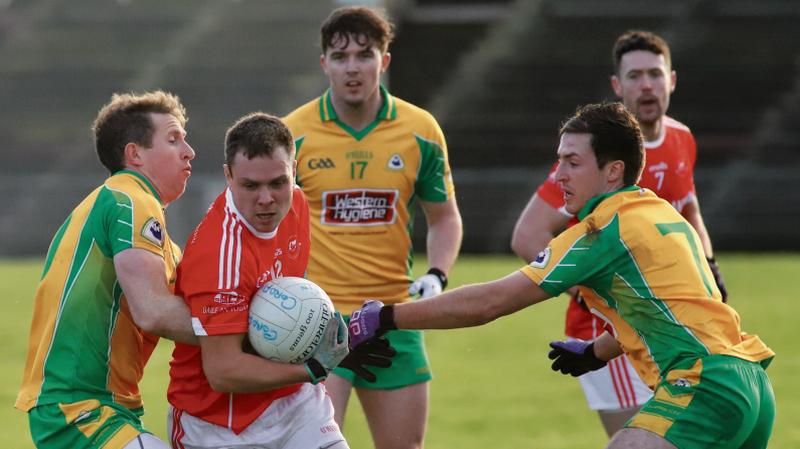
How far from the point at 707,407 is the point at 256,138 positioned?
182 centimetres

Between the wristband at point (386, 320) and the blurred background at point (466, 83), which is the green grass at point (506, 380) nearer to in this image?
the wristband at point (386, 320)

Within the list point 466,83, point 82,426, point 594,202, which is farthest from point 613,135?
point 466,83

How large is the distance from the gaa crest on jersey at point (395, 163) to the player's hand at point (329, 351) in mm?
1735

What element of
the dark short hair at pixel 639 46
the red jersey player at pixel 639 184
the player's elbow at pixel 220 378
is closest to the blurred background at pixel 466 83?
the dark short hair at pixel 639 46

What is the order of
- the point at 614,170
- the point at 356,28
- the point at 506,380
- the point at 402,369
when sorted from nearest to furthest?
the point at 614,170 < the point at 402,369 < the point at 356,28 < the point at 506,380

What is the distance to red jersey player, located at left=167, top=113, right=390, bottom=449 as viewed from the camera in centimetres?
409

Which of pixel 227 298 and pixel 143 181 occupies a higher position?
pixel 143 181

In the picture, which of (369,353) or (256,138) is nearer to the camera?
(256,138)

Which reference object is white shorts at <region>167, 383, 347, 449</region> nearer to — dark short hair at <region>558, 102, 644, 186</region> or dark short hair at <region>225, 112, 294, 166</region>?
dark short hair at <region>225, 112, 294, 166</region>

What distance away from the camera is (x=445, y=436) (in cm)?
796

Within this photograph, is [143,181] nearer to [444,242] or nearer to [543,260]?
[543,260]

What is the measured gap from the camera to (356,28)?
5855mm

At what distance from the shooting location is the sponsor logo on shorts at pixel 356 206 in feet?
19.3

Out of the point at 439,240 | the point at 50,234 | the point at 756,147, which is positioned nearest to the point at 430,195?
the point at 439,240
